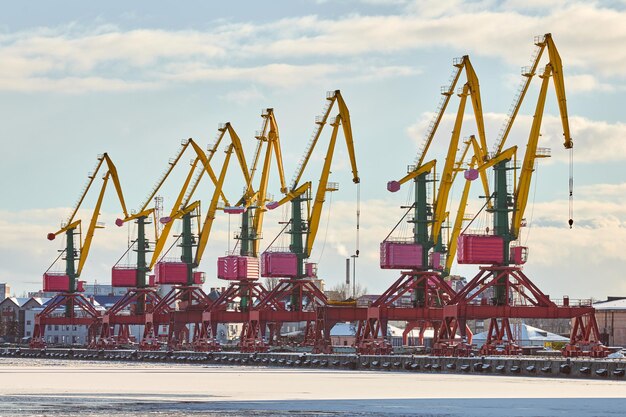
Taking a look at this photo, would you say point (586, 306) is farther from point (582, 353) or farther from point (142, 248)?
point (142, 248)

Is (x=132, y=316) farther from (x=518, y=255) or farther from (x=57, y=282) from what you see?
(x=518, y=255)

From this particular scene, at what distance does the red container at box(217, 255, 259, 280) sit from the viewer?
146m

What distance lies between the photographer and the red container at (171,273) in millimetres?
158500

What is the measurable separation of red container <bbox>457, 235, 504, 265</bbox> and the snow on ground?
1436 inches

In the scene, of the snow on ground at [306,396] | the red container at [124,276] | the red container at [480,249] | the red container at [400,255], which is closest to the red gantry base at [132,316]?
the red container at [124,276]

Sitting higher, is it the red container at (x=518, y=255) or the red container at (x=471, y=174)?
the red container at (x=471, y=174)

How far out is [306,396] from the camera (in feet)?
174

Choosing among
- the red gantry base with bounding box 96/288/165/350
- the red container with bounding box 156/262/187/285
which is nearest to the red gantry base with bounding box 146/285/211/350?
the red gantry base with bounding box 96/288/165/350

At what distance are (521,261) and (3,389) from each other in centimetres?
6183

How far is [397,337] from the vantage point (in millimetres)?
196000

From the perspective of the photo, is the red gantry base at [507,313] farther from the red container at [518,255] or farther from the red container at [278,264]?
the red container at [278,264]

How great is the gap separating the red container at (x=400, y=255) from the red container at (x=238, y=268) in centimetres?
3021

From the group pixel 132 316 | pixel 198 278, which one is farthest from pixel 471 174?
pixel 132 316

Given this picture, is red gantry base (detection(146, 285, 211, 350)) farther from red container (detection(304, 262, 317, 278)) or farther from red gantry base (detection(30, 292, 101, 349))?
red container (detection(304, 262, 317, 278))
